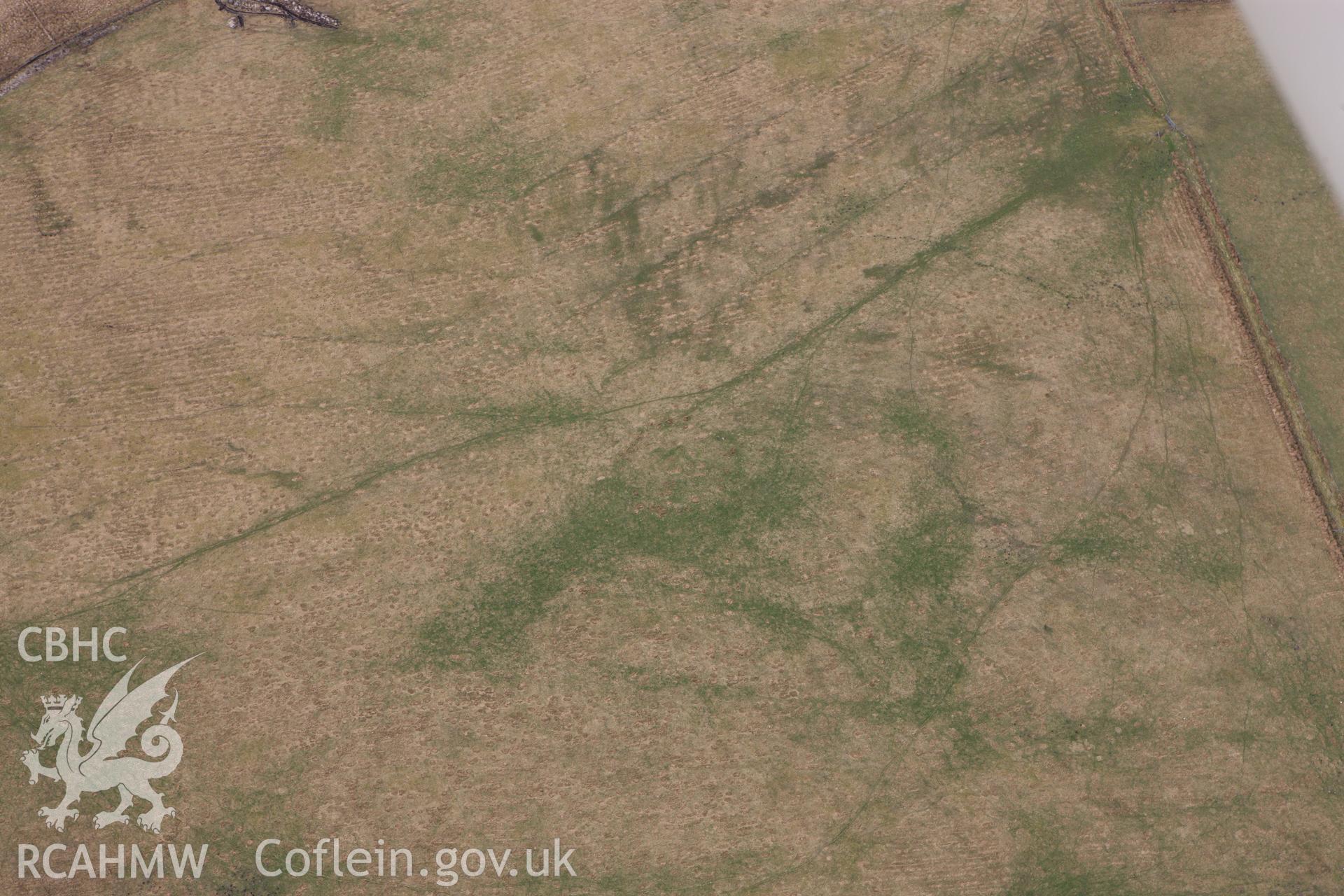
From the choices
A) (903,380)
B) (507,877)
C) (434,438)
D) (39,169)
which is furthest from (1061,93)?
(39,169)

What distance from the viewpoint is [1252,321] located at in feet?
61.9

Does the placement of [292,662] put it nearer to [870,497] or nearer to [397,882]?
[397,882]

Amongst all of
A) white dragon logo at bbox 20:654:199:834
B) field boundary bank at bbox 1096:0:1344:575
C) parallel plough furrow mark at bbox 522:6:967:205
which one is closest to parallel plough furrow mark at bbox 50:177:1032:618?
white dragon logo at bbox 20:654:199:834

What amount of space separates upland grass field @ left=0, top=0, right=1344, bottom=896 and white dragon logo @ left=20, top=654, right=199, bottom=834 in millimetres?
343

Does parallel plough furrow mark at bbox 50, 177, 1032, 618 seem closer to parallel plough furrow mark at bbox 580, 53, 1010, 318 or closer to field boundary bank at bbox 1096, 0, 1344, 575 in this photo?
parallel plough furrow mark at bbox 580, 53, 1010, 318

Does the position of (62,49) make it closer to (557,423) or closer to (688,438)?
(557,423)

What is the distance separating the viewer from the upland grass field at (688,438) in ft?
55.4

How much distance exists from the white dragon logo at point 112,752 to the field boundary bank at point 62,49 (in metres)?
14.3

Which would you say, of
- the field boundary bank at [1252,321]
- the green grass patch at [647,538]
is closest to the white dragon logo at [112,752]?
the green grass patch at [647,538]

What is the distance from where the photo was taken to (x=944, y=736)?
17.1m

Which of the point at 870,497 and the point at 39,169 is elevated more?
the point at 39,169

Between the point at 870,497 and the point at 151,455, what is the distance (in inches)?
584

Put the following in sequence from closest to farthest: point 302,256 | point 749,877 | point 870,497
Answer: point 749,877 < point 870,497 < point 302,256

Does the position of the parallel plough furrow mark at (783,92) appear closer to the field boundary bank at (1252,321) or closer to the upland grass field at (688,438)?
the upland grass field at (688,438)
